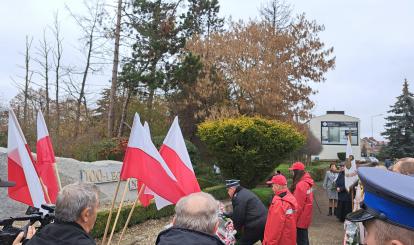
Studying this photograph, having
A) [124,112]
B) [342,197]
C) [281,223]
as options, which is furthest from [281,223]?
[124,112]

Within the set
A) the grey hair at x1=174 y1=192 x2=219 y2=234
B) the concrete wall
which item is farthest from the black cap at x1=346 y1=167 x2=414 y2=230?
the concrete wall

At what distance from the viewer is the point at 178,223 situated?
3.13 m

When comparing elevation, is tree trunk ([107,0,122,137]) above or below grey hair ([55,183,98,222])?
above

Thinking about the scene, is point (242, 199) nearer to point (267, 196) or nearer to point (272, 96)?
point (267, 196)

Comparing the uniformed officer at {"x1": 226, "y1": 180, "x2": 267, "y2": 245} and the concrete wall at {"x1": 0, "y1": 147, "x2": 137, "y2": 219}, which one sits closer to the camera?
the uniformed officer at {"x1": 226, "y1": 180, "x2": 267, "y2": 245}

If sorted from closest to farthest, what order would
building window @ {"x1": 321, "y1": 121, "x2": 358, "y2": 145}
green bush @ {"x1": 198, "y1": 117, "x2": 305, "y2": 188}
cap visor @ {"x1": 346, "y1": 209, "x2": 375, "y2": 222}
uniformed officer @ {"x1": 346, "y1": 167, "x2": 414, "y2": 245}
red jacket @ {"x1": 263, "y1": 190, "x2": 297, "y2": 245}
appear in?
uniformed officer @ {"x1": 346, "y1": 167, "x2": 414, "y2": 245}
cap visor @ {"x1": 346, "y1": 209, "x2": 375, "y2": 222}
red jacket @ {"x1": 263, "y1": 190, "x2": 297, "y2": 245}
green bush @ {"x1": 198, "y1": 117, "x2": 305, "y2": 188}
building window @ {"x1": 321, "y1": 121, "x2": 358, "y2": 145}

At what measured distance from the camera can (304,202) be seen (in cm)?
863

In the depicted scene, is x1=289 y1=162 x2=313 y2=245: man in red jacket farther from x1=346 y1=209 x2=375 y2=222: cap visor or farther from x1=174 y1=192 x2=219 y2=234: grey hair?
→ x1=346 y1=209 x2=375 y2=222: cap visor

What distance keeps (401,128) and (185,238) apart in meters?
37.6

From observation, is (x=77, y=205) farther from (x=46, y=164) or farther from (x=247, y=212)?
(x=247, y=212)

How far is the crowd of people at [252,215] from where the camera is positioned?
1.56m

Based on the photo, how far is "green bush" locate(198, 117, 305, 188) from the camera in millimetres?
15258

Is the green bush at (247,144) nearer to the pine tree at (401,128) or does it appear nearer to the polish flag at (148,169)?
the polish flag at (148,169)

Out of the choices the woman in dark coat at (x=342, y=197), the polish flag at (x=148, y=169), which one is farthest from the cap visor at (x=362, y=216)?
the woman in dark coat at (x=342, y=197)
